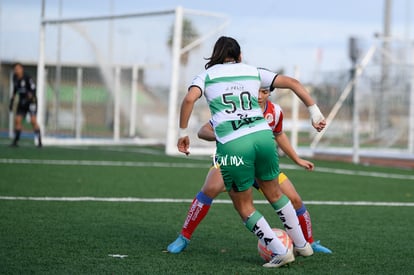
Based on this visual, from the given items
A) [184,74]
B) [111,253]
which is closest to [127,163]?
[184,74]

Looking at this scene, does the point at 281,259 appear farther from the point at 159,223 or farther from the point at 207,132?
the point at 159,223

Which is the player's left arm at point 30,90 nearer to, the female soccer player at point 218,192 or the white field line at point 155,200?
the white field line at point 155,200

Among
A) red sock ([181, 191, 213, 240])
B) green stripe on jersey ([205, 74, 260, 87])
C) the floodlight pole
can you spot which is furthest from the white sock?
the floodlight pole

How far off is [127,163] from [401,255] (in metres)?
11.9

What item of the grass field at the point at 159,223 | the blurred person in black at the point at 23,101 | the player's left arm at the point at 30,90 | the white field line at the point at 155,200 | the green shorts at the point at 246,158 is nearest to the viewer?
the green shorts at the point at 246,158

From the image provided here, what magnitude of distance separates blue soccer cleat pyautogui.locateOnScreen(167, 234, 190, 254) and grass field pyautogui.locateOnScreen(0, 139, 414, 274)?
121 mm

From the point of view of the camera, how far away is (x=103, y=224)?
9656 millimetres

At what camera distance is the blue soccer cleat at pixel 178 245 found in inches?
315

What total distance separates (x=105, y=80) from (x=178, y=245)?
20.3 meters

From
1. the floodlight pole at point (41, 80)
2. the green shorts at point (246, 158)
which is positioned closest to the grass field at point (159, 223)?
the green shorts at point (246, 158)

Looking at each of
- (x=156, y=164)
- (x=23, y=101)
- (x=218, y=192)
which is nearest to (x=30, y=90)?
(x=23, y=101)

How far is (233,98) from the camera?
714cm

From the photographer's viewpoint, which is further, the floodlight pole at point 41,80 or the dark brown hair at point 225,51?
the floodlight pole at point 41,80

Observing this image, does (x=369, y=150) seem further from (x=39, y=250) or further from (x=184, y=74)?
(x=39, y=250)
